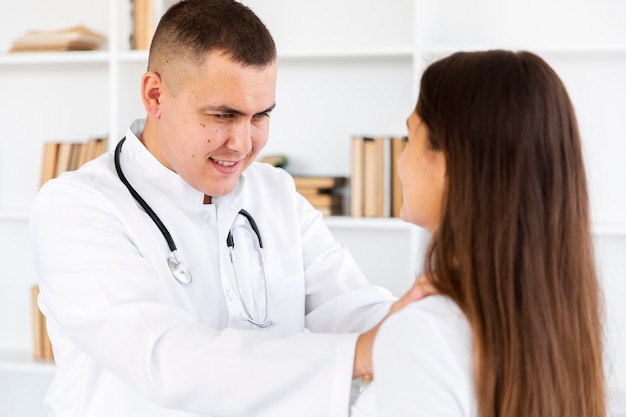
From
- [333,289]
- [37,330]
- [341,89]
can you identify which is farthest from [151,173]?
[37,330]

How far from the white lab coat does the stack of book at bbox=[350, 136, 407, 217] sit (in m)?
0.85

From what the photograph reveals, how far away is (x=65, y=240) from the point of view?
1479 millimetres

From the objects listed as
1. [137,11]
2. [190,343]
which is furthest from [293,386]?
[137,11]

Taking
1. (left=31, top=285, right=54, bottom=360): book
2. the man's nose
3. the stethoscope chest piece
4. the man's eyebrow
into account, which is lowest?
(left=31, top=285, right=54, bottom=360): book

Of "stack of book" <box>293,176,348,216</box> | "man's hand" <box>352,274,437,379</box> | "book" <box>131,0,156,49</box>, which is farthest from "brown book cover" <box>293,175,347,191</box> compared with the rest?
"man's hand" <box>352,274,437,379</box>

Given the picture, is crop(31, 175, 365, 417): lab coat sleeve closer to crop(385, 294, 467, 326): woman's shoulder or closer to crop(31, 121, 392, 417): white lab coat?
crop(31, 121, 392, 417): white lab coat

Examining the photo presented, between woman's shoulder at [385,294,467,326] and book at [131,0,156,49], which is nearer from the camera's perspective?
woman's shoulder at [385,294,467,326]

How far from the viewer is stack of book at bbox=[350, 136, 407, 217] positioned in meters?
2.81

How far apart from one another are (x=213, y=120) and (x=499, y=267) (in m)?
0.77

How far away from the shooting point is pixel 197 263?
67.9 inches

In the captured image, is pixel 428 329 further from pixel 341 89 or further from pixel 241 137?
pixel 341 89

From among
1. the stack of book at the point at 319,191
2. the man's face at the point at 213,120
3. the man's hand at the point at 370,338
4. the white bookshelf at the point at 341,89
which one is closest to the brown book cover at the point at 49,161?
the white bookshelf at the point at 341,89

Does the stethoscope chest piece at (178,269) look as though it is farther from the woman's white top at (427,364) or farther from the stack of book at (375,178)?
the stack of book at (375,178)

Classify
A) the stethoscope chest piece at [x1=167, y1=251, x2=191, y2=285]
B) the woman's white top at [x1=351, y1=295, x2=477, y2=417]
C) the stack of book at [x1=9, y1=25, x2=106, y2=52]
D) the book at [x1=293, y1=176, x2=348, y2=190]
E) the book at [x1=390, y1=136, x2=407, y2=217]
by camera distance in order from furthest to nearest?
the stack of book at [x1=9, y1=25, x2=106, y2=52] < the book at [x1=293, y1=176, x2=348, y2=190] < the book at [x1=390, y1=136, x2=407, y2=217] < the stethoscope chest piece at [x1=167, y1=251, x2=191, y2=285] < the woman's white top at [x1=351, y1=295, x2=477, y2=417]
